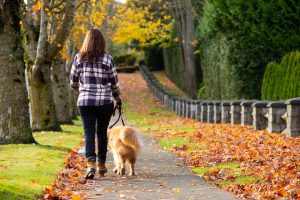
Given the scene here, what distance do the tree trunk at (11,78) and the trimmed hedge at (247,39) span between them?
12.7m

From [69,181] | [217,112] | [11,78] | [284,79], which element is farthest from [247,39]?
[69,181]

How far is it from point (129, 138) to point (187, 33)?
102 feet

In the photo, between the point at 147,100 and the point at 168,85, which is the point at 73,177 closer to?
the point at 147,100

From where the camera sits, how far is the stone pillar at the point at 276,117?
55.7 ft

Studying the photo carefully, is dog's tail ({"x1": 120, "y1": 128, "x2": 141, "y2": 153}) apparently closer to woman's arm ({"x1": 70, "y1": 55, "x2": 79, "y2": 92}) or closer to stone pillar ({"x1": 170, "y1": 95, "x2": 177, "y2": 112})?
woman's arm ({"x1": 70, "y1": 55, "x2": 79, "y2": 92})

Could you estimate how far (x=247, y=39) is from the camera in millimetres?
28125

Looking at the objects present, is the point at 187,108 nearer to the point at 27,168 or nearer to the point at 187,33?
the point at 187,33

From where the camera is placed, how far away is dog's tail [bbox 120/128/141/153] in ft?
33.3

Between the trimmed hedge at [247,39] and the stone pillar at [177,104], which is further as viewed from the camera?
the stone pillar at [177,104]

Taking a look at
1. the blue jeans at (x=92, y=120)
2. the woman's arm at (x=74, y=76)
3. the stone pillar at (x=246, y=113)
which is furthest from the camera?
the stone pillar at (x=246, y=113)

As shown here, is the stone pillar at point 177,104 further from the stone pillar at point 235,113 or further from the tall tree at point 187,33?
the stone pillar at point 235,113

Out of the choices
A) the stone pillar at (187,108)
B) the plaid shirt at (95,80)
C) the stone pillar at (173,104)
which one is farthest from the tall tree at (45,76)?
the stone pillar at (173,104)

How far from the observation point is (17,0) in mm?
14445

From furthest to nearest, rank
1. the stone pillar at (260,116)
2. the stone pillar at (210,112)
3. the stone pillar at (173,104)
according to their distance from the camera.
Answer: the stone pillar at (173,104) < the stone pillar at (210,112) < the stone pillar at (260,116)
